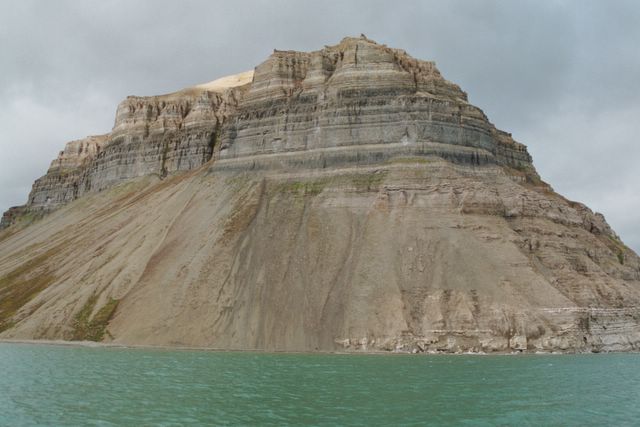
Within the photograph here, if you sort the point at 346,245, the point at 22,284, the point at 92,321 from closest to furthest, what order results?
the point at 92,321
the point at 346,245
the point at 22,284

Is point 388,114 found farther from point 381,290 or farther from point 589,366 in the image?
point 589,366

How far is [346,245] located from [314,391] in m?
42.7

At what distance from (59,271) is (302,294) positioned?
4151cm

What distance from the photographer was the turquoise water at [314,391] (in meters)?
27.8

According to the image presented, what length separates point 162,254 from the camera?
83312 millimetres

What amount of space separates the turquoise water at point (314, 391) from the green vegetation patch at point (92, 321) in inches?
706

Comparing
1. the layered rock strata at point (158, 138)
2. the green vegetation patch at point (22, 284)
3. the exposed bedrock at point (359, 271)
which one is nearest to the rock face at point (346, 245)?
the exposed bedrock at point (359, 271)

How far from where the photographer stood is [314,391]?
3466 cm

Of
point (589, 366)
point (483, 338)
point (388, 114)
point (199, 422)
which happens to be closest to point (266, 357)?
point (483, 338)

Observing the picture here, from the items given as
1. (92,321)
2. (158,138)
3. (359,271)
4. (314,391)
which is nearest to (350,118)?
(359,271)

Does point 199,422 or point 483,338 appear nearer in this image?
point 199,422

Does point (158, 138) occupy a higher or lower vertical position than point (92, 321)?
higher

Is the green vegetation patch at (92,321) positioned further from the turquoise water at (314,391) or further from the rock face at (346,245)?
the turquoise water at (314,391)

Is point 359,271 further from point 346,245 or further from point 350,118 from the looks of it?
point 350,118
